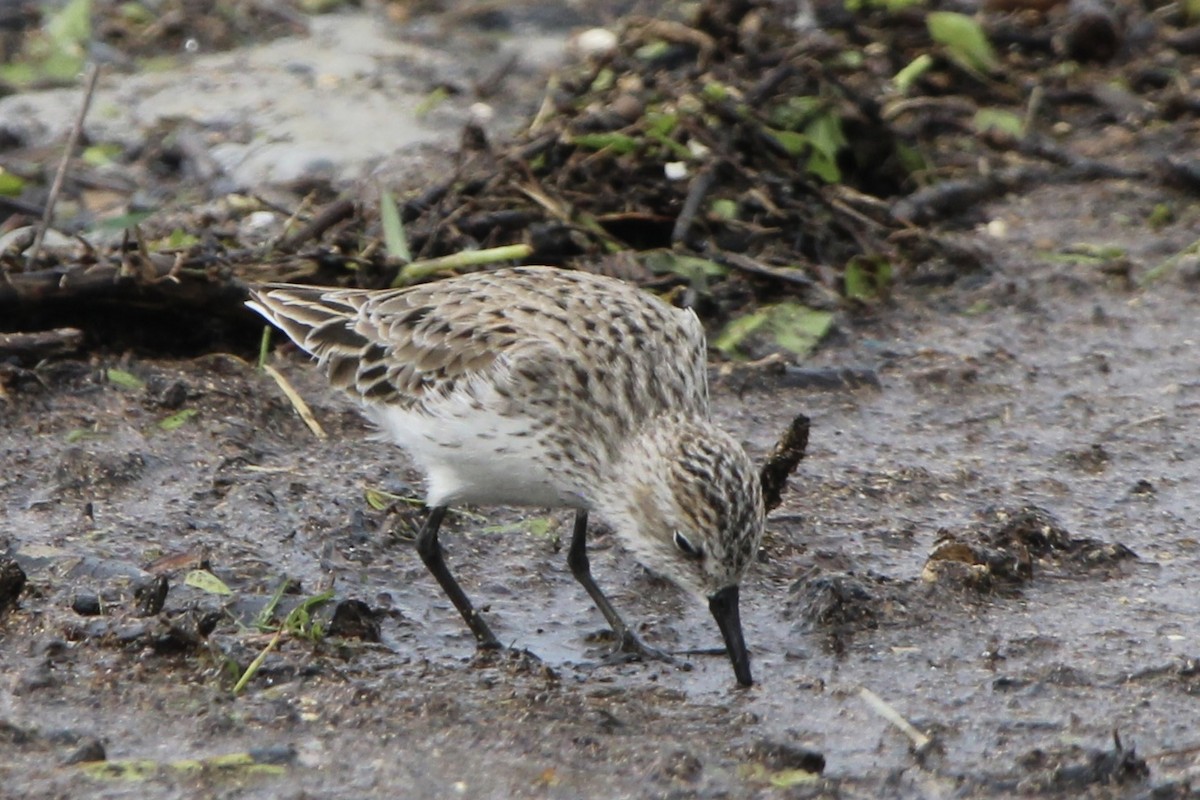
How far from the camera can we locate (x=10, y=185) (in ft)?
32.2

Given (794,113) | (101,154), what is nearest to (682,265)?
(794,113)

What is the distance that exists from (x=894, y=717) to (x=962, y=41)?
6.69m

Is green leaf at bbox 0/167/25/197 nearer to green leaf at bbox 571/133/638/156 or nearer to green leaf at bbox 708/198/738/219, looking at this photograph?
green leaf at bbox 571/133/638/156

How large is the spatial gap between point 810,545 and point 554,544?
942mm

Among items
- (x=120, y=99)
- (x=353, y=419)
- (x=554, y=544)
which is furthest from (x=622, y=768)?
(x=120, y=99)

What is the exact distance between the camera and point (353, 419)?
7496mm

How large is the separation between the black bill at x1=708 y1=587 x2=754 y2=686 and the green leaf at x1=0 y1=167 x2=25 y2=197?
582 centimetres

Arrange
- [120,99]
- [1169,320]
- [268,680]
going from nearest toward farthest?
1. [268,680]
2. [1169,320]
3. [120,99]

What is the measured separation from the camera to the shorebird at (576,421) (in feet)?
17.7

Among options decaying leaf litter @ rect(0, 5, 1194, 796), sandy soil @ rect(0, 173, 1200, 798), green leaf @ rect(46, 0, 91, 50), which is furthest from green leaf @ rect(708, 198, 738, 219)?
green leaf @ rect(46, 0, 91, 50)

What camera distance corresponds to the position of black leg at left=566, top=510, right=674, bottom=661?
586cm

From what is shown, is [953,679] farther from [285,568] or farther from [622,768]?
[285,568]

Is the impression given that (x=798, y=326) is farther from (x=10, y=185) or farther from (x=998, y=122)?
(x=10, y=185)

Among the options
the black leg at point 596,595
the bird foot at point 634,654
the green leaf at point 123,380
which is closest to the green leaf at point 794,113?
the green leaf at point 123,380
